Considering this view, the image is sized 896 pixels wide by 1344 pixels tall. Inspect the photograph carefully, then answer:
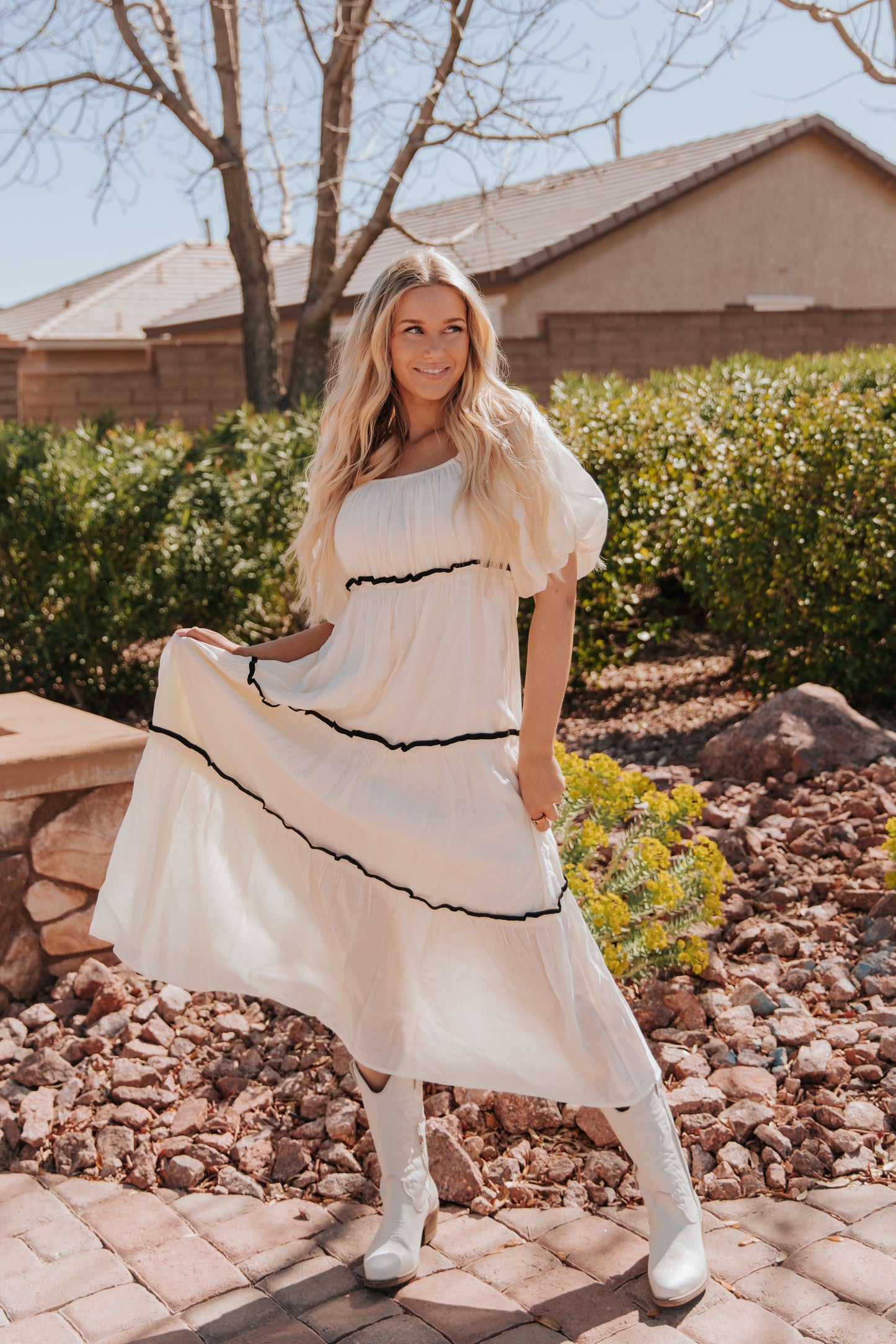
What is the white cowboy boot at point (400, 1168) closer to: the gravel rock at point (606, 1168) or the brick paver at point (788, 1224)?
the gravel rock at point (606, 1168)

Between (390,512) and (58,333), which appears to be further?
(58,333)

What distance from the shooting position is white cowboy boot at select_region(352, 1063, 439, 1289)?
240cm

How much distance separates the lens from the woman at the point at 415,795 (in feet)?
7.48

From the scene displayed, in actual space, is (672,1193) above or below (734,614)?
below

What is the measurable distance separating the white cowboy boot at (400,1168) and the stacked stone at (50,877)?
153cm


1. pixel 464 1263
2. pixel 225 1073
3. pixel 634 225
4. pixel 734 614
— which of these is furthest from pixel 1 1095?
pixel 634 225

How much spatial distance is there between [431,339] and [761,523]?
3.68 metres

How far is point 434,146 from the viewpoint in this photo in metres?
7.71

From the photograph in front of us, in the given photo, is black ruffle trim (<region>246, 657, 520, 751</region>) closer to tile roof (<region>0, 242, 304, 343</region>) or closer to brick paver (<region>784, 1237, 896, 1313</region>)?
brick paver (<region>784, 1237, 896, 1313</region>)

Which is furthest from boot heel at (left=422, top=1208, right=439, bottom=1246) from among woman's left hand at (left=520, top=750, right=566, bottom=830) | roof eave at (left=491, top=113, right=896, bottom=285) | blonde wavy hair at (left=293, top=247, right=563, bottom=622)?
roof eave at (left=491, top=113, right=896, bottom=285)

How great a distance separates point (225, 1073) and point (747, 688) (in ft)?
12.9

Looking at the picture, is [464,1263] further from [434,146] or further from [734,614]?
[434,146]

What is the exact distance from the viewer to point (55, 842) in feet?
12.0

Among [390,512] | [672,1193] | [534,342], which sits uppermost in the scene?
[534,342]
